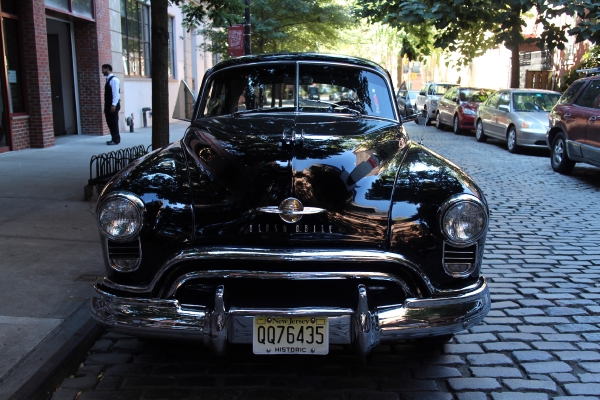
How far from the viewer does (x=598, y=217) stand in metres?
7.68

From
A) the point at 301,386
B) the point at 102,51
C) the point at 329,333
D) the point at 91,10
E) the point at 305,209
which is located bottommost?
the point at 301,386

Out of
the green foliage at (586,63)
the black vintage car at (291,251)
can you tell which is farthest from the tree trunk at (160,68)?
the green foliage at (586,63)

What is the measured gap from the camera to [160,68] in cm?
789

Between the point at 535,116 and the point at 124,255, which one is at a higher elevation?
the point at 535,116

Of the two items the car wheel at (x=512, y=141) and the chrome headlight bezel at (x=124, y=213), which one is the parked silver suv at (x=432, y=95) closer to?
the car wheel at (x=512, y=141)

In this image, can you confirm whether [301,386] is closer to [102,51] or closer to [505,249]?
[505,249]

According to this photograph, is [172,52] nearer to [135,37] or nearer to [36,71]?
[135,37]

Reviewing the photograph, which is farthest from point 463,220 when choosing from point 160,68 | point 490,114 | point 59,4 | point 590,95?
point 490,114

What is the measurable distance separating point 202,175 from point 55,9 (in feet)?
38.9

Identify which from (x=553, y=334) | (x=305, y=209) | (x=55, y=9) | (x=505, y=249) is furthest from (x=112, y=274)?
(x=55, y=9)

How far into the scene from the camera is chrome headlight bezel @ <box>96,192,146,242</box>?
3.08 meters

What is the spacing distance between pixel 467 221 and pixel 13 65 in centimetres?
1187

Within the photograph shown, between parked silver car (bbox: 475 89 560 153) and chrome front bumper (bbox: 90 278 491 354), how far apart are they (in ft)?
40.3

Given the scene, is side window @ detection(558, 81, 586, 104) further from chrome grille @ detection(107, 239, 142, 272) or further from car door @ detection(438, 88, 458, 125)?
chrome grille @ detection(107, 239, 142, 272)
